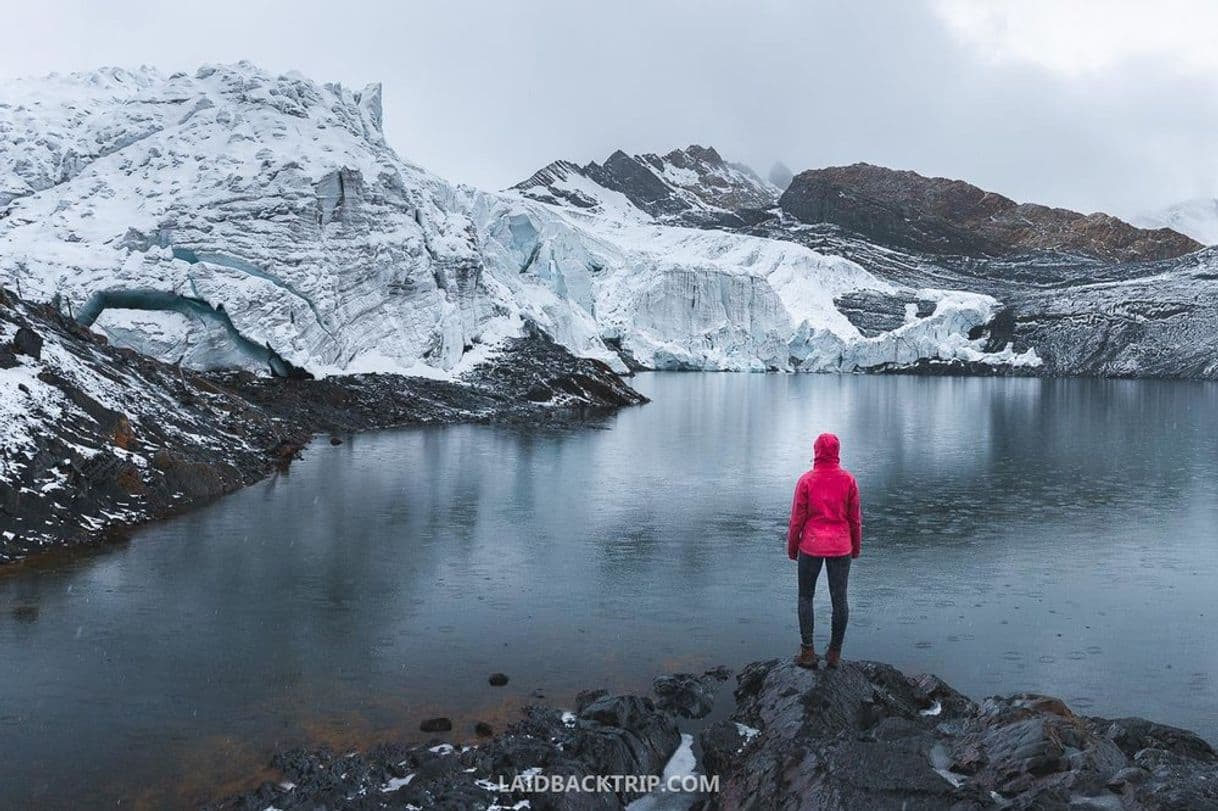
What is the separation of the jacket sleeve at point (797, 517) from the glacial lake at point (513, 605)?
2064 millimetres

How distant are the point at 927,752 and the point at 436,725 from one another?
4433mm

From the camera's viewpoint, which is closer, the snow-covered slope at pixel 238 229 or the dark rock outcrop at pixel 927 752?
the dark rock outcrop at pixel 927 752

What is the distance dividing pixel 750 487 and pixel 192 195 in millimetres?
33537

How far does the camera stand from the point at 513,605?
497 inches

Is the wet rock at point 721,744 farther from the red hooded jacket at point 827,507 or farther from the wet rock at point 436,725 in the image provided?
the wet rock at point 436,725

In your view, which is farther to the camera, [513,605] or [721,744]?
[513,605]

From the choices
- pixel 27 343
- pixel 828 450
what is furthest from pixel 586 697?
pixel 27 343

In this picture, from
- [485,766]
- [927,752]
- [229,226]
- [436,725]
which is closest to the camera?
[927,752]

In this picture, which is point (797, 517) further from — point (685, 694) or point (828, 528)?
point (685, 694)

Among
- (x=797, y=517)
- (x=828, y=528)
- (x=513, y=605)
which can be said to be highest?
(x=797, y=517)

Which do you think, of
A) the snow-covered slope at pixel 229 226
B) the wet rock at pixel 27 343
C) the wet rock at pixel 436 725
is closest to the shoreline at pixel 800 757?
the wet rock at pixel 436 725

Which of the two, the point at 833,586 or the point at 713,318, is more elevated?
the point at 713,318

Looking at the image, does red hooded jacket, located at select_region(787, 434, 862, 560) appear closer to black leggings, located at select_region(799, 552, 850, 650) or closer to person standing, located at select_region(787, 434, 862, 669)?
person standing, located at select_region(787, 434, 862, 669)

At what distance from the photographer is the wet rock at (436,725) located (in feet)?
27.3
